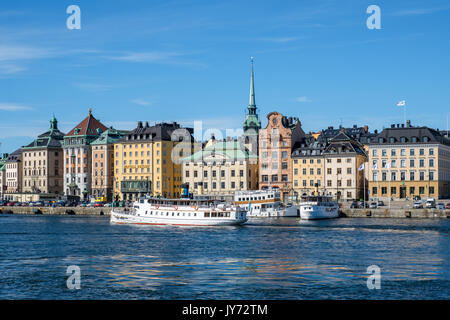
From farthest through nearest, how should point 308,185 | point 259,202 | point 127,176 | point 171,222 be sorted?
point 127,176
point 308,185
point 259,202
point 171,222

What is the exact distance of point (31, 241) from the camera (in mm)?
67438

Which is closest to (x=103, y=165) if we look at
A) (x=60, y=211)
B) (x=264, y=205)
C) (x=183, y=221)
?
(x=60, y=211)

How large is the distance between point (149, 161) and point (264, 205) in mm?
53195

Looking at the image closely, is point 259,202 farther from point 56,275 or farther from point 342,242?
point 56,275

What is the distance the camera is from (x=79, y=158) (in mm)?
182625

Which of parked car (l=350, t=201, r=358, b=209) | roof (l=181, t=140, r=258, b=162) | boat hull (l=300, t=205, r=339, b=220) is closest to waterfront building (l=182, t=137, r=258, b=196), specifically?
roof (l=181, t=140, r=258, b=162)

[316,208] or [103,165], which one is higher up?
[103,165]

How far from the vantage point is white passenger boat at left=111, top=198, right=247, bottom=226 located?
305 ft

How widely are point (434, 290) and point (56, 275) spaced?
21.6m

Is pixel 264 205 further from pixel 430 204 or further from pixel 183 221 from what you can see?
pixel 183 221

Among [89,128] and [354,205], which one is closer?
[354,205]
